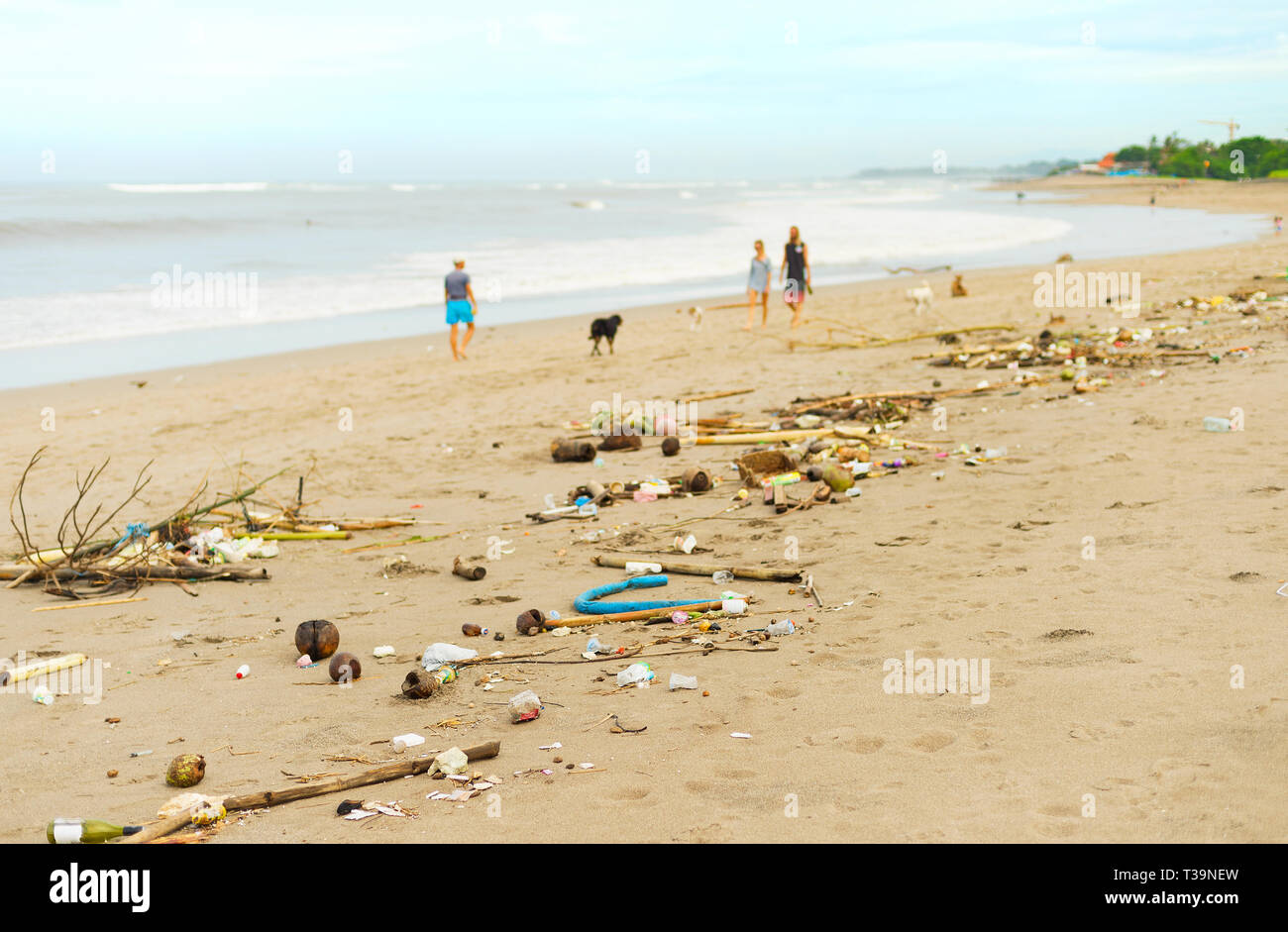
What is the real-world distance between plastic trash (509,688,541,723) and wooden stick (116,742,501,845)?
0.30 metres

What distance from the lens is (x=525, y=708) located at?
4090mm

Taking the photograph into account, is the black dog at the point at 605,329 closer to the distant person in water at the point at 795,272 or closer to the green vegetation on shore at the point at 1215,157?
the distant person in water at the point at 795,272

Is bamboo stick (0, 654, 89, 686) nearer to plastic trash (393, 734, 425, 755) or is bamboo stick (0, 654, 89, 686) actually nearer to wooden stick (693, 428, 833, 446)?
plastic trash (393, 734, 425, 755)

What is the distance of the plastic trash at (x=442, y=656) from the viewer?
15.6ft

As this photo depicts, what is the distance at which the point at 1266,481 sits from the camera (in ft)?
20.0

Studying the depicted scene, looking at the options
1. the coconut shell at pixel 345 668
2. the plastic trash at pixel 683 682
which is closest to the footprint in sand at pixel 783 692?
the plastic trash at pixel 683 682

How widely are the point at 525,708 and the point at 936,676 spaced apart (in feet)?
5.63

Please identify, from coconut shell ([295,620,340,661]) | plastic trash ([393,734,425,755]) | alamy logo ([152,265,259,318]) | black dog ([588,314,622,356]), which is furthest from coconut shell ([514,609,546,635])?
alamy logo ([152,265,259,318])

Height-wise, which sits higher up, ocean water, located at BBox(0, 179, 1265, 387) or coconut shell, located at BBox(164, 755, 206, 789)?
ocean water, located at BBox(0, 179, 1265, 387)

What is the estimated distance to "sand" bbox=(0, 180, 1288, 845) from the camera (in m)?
3.20

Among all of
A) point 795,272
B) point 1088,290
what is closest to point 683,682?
point 795,272

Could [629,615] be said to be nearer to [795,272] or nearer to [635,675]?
[635,675]

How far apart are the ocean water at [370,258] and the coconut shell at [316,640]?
37.5ft

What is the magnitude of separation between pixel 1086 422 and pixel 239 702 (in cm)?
686
